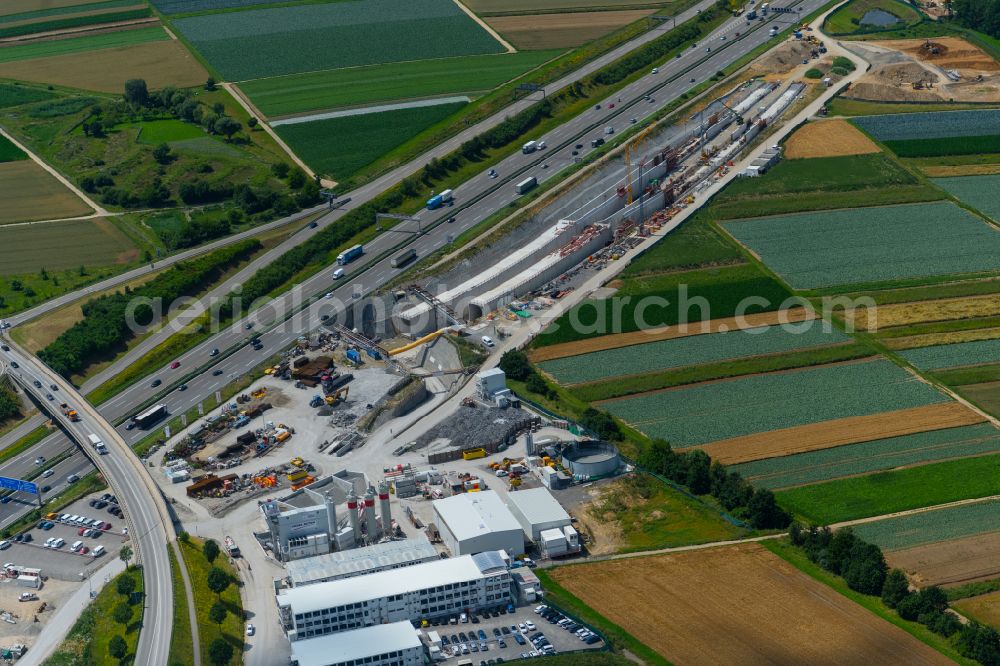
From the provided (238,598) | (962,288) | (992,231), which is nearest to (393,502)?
(238,598)

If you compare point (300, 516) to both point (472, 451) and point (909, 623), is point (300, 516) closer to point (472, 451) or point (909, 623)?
point (472, 451)

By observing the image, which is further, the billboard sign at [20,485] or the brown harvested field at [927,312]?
the brown harvested field at [927,312]

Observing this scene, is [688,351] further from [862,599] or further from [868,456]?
[862,599]

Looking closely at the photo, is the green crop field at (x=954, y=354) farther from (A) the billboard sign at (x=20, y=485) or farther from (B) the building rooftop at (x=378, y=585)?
(A) the billboard sign at (x=20, y=485)

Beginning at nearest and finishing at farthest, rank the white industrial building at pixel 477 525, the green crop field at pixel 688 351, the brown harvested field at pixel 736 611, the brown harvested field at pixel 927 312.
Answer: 1. the brown harvested field at pixel 736 611
2. the white industrial building at pixel 477 525
3. the green crop field at pixel 688 351
4. the brown harvested field at pixel 927 312

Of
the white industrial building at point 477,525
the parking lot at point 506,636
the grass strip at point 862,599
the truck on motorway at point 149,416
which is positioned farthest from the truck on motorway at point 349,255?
the grass strip at point 862,599

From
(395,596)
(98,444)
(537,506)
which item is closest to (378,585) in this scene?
(395,596)

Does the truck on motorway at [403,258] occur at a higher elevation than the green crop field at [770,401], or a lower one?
higher
